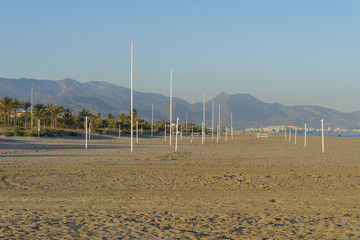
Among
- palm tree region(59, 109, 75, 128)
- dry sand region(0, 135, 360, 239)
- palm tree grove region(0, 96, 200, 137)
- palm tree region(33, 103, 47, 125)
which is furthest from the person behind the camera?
palm tree region(59, 109, 75, 128)

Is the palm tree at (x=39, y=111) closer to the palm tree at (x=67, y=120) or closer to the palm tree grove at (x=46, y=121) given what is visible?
the palm tree grove at (x=46, y=121)

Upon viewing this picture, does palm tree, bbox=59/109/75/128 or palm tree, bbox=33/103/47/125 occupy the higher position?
palm tree, bbox=33/103/47/125

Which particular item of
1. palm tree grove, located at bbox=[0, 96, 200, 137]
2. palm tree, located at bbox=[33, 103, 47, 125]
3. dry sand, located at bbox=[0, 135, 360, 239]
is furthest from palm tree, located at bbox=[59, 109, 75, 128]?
dry sand, located at bbox=[0, 135, 360, 239]

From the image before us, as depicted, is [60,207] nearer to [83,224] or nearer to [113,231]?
[83,224]

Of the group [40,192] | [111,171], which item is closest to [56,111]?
[111,171]

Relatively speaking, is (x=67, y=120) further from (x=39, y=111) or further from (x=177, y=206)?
(x=177, y=206)

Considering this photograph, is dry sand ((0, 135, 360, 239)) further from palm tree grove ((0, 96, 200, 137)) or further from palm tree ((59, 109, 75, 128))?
palm tree ((59, 109, 75, 128))

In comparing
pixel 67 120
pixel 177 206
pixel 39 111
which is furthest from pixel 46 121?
pixel 177 206

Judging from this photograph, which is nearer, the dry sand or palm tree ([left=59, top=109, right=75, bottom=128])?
the dry sand

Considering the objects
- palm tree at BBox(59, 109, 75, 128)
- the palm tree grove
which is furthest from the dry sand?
palm tree at BBox(59, 109, 75, 128)

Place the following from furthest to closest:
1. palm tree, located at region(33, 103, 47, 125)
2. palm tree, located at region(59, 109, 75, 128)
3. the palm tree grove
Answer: palm tree, located at region(59, 109, 75, 128) < palm tree, located at region(33, 103, 47, 125) < the palm tree grove

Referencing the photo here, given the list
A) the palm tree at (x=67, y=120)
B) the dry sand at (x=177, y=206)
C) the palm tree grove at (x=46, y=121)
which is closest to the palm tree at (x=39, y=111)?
the palm tree grove at (x=46, y=121)

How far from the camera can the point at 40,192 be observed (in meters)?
12.1

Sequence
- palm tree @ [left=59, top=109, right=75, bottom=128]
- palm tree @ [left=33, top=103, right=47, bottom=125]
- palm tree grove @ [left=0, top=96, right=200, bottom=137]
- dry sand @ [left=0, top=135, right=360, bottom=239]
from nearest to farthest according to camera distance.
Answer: dry sand @ [left=0, top=135, right=360, bottom=239]
palm tree grove @ [left=0, top=96, right=200, bottom=137]
palm tree @ [left=33, top=103, right=47, bottom=125]
palm tree @ [left=59, top=109, right=75, bottom=128]
